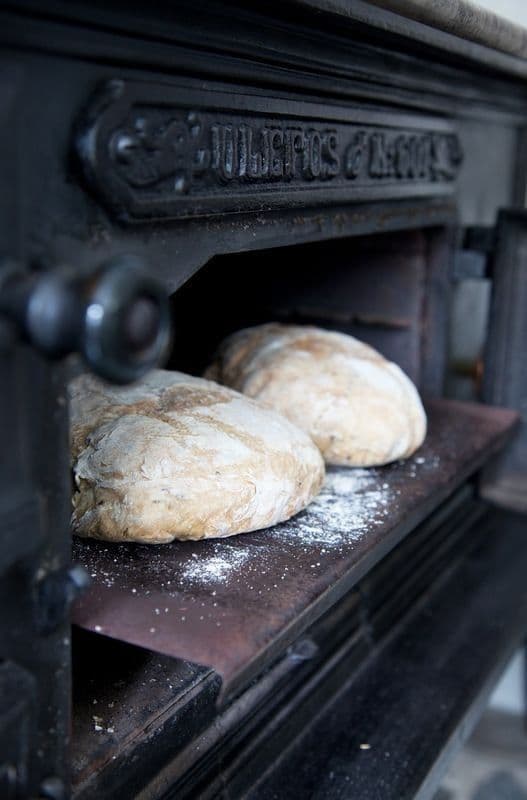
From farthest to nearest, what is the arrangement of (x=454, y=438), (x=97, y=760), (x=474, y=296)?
(x=474, y=296), (x=454, y=438), (x=97, y=760)

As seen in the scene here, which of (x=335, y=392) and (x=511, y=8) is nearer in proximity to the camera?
(x=335, y=392)

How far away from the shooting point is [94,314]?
2.02ft

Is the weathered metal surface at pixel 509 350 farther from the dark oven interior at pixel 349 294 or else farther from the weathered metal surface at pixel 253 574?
the weathered metal surface at pixel 253 574

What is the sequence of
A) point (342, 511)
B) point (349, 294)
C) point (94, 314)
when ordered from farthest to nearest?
1. point (349, 294)
2. point (342, 511)
3. point (94, 314)

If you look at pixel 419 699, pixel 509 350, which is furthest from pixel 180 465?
pixel 509 350

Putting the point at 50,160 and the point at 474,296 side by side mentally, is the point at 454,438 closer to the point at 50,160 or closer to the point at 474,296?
the point at 474,296

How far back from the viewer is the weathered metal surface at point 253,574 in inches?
35.8

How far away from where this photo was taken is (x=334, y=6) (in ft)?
3.36

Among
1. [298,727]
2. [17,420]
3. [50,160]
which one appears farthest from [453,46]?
[298,727]

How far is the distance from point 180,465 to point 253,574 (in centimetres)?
18

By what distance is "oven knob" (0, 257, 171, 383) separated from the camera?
2.04ft

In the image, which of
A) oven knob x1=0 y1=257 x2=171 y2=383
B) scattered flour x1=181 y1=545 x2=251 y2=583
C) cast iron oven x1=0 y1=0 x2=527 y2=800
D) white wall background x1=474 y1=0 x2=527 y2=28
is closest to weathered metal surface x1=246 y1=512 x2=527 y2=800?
cast iron oven x1=0 y1=0 x2=527 y2=800

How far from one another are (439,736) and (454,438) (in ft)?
1.91

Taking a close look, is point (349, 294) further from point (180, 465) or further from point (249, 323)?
point (180, 465)
